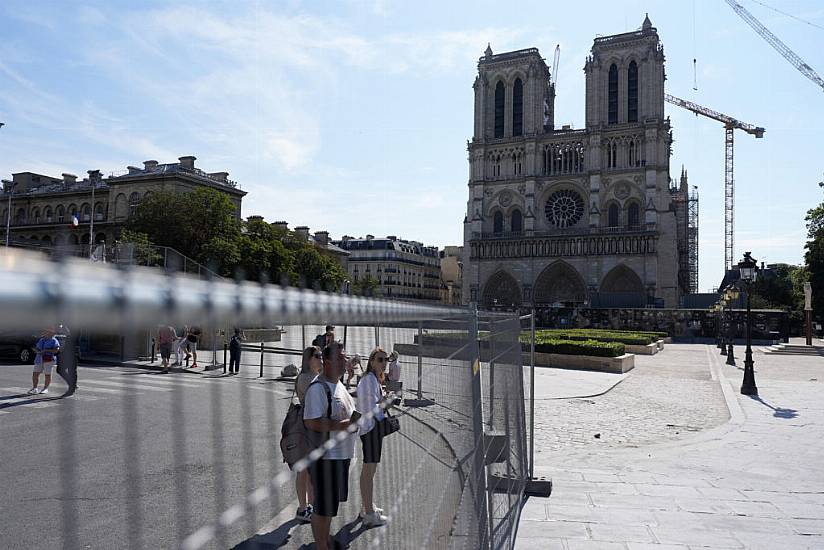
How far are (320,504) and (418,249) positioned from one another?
341 ft

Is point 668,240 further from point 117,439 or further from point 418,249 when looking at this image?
point 117,439

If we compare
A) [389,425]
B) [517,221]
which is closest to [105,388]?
[389,425]

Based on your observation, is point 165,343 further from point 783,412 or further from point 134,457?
point 783,412

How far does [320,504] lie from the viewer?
196 centimetres

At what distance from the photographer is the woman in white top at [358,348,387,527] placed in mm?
2361

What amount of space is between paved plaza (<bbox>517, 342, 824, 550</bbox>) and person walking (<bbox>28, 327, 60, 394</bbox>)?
16.7 ft

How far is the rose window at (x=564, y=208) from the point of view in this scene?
68562 mm

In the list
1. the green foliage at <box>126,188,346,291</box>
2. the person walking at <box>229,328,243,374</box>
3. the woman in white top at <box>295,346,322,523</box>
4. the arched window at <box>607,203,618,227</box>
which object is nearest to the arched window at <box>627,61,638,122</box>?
the arched window at <box>607,203,618,227</box>

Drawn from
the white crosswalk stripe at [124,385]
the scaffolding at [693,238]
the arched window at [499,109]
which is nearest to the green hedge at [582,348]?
the white crosswalk stripe at [124,385]

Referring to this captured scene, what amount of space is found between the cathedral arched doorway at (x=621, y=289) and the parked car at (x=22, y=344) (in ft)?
206

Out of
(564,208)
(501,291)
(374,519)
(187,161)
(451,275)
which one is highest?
(187,161)

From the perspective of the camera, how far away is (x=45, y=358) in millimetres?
1130

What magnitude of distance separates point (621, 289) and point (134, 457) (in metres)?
67.6

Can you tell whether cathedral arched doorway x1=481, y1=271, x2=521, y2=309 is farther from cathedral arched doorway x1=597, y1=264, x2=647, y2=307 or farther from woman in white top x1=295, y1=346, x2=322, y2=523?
woman in white top x1=295, y1=346, x2=322, y2=523
